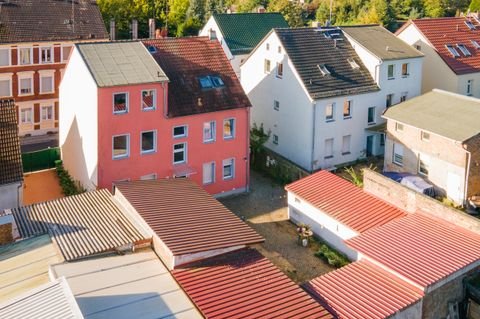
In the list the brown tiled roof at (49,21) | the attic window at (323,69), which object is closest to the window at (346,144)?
the attic window at (323,69)

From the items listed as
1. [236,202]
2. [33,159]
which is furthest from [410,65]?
[33,159]

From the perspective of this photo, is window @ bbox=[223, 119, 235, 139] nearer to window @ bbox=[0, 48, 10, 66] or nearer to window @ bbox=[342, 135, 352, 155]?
window @ bbox=[342, 135, 352, 155]

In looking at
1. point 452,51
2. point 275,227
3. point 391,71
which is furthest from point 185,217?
point 452,51

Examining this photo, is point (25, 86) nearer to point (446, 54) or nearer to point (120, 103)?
point (120, 103)

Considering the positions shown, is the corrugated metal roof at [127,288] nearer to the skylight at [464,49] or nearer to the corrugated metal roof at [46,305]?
the corrugated metal roof at [46,305]

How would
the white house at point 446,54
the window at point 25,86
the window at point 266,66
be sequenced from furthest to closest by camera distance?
1. the window at point 25,86
2. the white house at point 446,54
3. the window at point 266,66

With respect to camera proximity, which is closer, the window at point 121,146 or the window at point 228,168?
the window at point 121,146
